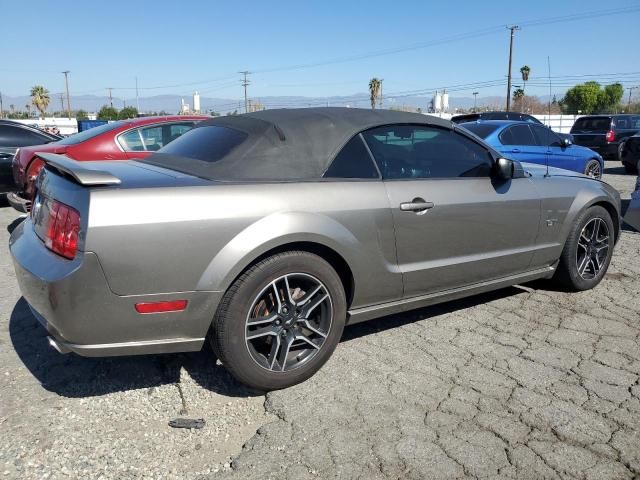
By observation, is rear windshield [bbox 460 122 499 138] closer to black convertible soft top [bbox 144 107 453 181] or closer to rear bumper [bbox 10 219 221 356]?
black convertible soft top [bbox 144 107 453 181]

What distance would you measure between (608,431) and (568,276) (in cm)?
214

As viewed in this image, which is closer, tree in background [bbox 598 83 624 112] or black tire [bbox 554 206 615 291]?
black tire [bbox 554 206 615 291]

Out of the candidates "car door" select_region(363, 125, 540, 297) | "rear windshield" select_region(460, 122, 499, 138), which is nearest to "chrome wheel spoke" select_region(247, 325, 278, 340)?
"car door" select_region(363, 125, 540, 297)

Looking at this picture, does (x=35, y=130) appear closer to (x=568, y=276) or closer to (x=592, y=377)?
(x=568, y=276)

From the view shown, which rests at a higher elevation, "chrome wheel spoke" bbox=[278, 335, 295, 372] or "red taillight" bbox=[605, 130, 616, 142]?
"red taillight" bbox=[605, 130, 616, 142]

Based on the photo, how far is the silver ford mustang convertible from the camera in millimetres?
2553

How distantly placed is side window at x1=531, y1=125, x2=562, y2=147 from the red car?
242 inches

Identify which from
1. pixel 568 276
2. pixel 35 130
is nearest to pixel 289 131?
pixel 568 276

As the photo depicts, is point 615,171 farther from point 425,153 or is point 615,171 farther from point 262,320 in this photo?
point 262,320

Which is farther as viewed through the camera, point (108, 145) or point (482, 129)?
point (482, 129)

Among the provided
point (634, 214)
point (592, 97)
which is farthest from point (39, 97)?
point (634, 214)

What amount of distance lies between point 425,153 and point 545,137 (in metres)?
6.83

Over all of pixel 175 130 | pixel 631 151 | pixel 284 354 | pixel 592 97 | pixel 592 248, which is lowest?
pixel 284 354

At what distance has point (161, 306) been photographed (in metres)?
2.63
